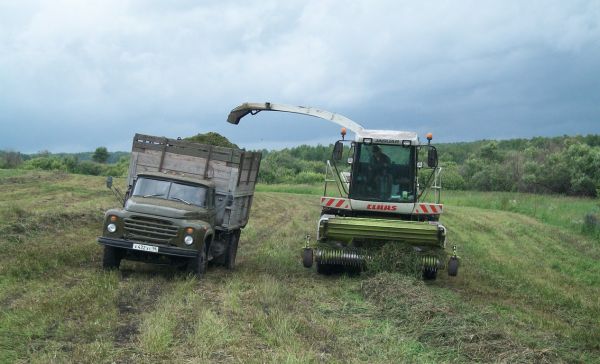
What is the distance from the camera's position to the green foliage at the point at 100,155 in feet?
265

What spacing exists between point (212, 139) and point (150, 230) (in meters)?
4.52

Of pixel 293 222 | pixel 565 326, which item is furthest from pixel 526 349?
pixel 293 222

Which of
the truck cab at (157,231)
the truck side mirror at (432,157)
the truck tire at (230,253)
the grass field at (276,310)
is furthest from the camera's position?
the truck tire at (230,253)

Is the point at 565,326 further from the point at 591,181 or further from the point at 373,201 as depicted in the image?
the point at 591,181

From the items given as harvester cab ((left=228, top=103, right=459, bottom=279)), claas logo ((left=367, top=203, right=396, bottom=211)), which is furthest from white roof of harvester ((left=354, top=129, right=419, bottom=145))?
claas logo ((left=367, top=203, right=396, bottom=211))

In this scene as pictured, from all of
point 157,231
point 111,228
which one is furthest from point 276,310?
point 111,228

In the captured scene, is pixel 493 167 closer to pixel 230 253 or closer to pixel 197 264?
pixel 230 253

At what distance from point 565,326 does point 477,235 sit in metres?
15.1

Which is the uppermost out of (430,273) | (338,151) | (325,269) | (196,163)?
(338,151)

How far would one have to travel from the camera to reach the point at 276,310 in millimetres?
9148

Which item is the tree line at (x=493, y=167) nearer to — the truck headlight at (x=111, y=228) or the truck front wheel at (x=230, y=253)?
the truck front wheel at (x=230, y=253)

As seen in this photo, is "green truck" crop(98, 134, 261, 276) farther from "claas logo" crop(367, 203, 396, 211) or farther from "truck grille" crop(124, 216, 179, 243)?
"claas logo" crop(367, 203, 396, 211)

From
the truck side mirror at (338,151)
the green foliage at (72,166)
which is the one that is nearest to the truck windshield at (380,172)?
the truck side mirror at (338,151)

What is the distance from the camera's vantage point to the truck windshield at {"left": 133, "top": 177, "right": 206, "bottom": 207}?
13273mm
